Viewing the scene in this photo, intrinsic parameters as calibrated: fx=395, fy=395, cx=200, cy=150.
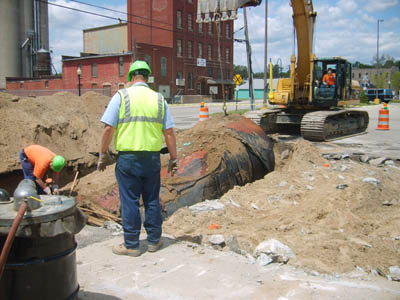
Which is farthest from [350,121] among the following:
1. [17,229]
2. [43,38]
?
[43,38]

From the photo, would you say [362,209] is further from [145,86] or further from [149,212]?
[145,86]

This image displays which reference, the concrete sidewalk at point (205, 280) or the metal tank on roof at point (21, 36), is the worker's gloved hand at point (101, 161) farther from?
the metal tank on roof at point (21, 36)

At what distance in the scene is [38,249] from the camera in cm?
226

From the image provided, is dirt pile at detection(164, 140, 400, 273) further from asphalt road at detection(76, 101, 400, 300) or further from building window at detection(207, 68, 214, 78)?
building window at detection(207, 68, 214, 78)

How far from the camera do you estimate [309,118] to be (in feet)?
44.2

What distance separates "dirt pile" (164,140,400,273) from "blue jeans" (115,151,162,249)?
658 millimetres

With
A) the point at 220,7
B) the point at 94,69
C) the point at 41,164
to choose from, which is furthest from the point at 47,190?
the point at 94,69

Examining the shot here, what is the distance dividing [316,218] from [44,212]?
12.8ft

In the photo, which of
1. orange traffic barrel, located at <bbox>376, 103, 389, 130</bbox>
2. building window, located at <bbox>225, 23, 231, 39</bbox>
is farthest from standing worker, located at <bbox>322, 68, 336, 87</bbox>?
building window, located at <bbox>225, 23, 231, 39</bbox>

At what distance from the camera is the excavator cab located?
14344 mm

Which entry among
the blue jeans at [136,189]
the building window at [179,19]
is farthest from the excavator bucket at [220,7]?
the building window at [179,19]

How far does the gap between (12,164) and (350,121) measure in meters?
12.5

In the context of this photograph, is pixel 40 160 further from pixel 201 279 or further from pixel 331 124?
pixel 331 124

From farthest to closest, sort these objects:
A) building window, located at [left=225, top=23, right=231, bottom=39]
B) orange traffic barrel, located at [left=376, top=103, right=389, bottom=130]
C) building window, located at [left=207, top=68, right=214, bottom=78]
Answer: building window, located at [left=225, top=23, right=231, bottom=39] → building window, located at [left=207, top=68, right=214, bottom=78] → orange traffic barrel, located at [left=376, top=103, right=389, bottom=130]
